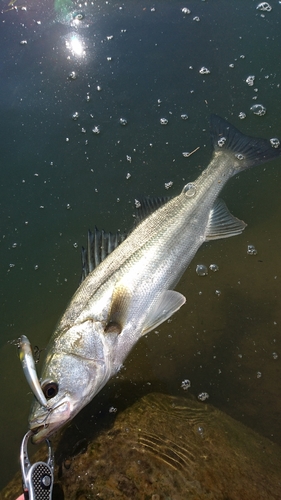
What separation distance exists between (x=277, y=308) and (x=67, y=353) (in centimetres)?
174

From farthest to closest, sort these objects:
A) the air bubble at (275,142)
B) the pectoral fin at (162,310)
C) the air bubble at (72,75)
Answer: the air bubble at (72,75) → the air bubble at (275,142) → the pectoral fin at (162,310)

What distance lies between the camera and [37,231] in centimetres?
380

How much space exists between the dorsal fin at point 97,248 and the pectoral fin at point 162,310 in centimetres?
53

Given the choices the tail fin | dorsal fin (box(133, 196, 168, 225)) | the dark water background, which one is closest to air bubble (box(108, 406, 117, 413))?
the dark water background

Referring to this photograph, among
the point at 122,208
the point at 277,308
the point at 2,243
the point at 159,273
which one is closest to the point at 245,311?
the point at 277,308

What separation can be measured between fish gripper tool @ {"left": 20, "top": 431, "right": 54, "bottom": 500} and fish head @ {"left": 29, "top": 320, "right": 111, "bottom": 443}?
12 cm

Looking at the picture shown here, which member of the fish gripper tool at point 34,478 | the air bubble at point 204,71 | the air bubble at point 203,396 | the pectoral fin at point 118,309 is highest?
the air bubble at point 204,71

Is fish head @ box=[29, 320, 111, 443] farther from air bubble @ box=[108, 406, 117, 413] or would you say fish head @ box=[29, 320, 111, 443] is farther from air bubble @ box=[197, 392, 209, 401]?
air bubble @ box=[197, 392, 209, 401]

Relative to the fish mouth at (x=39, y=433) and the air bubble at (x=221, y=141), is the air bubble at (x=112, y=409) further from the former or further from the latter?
the air bubble at (x=221, y=141)

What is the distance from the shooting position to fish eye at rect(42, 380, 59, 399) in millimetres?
2119

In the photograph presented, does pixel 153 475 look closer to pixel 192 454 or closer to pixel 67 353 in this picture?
pixel 192 454

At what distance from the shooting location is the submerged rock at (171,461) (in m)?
2.10

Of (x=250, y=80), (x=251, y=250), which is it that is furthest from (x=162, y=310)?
(x=250, y=80)

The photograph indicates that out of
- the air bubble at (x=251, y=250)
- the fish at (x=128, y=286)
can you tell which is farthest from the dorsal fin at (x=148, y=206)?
the air bubble at (x=251, y=250)
